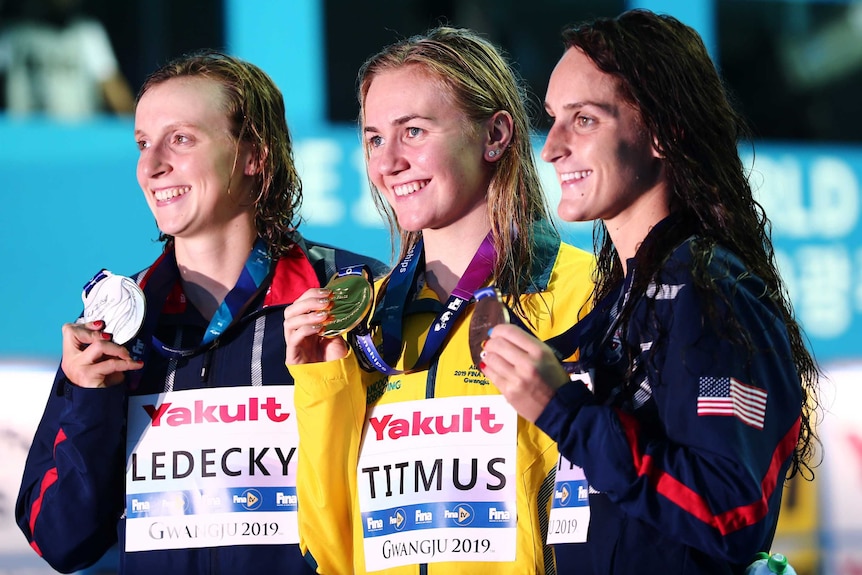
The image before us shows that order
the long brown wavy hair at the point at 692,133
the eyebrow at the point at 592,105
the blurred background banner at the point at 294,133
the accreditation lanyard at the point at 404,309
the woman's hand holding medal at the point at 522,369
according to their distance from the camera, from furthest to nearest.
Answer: the blurred background banner at the point at 294,133 < the accreditation lanyard at the point at 404,309 < the eyebrow at the point at 592,105 < the long brown wavy hair at the point at 692,133 < the woman's hand holding medal at the point at 522,369

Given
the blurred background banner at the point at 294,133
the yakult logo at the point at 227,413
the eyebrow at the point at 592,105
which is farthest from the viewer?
the blurred background banner at the point at 294,133

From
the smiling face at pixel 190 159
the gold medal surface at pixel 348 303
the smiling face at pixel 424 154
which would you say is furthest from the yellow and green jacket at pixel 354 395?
the smiling face at pixel 190 159

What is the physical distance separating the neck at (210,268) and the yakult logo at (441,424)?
65cm

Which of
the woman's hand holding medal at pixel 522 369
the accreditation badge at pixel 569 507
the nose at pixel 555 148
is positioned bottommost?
the accreditation badge at pixel 569 507

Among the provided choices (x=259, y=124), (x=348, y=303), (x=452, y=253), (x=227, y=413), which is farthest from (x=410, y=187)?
(x=227, y=413)

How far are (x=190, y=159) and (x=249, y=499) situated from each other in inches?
33.7

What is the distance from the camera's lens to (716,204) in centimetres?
222

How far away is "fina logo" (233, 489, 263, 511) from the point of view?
2.80 m

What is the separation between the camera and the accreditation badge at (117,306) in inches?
108

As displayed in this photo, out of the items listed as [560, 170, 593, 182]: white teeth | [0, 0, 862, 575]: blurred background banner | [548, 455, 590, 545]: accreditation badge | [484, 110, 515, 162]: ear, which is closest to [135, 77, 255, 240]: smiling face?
[484, 110, 515, 162]: ear

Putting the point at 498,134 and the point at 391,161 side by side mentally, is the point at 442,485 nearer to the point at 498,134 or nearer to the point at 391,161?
the point at 391,161

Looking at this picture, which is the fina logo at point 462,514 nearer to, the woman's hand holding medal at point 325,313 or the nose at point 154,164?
the woman's hand holding medal at point 325,313

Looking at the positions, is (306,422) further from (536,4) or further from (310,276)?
(536,4)

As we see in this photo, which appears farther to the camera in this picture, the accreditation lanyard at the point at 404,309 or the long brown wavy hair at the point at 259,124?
the long brown wavy hair at the point at 259,124
